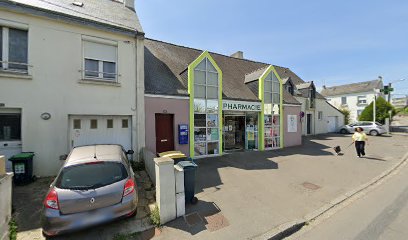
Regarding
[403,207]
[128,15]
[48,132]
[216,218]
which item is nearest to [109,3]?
[128,15]

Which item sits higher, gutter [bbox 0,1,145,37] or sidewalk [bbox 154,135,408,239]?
gutter [bbox 0,1,145,37]

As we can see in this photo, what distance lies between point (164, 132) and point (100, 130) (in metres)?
2.74

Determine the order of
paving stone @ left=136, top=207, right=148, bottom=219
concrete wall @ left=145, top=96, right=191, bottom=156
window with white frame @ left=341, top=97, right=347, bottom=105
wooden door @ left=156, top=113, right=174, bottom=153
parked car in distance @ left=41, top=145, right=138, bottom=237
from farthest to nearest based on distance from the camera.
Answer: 1. window with white frame @ left=341, top=97, right=347, bottom=105
2. wooden door @ left=156, top=113, right=174, bottom=153
3. concrete wall @ left=145, top=96, right=191, bottom=156
4. paving stone @ left=136, top=207, right=148, bottom=219
5. parked car in distance @ left=41, top=145, right=138, bottom=237

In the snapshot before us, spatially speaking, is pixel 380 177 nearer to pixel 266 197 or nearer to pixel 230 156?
pixel 266 197

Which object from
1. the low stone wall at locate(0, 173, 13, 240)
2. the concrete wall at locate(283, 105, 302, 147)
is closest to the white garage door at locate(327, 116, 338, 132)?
the concrete wall at locate(283, 105, 302, 147)

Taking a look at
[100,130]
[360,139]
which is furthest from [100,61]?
[360,139]

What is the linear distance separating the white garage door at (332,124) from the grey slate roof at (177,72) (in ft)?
39.5

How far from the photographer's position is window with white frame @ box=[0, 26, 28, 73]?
642 cm

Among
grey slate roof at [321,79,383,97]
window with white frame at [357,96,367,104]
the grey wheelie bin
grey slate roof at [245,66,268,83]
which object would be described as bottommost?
the grey wheelie bin

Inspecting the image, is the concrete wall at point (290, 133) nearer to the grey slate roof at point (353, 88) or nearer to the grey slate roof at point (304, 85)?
the grey slate roof at point (304, 85)

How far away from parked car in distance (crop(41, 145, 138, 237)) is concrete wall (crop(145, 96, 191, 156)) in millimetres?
4350

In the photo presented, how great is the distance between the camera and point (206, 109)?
33.7ft

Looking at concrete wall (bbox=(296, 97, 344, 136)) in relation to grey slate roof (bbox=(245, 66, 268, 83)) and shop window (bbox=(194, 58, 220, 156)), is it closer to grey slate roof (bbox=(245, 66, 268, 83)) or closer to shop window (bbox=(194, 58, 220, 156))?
grey slate roof (bbox=(245, 66, 268, 83))

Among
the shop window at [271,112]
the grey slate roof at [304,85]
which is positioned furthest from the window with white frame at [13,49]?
the grey slate roof at [304,85]
